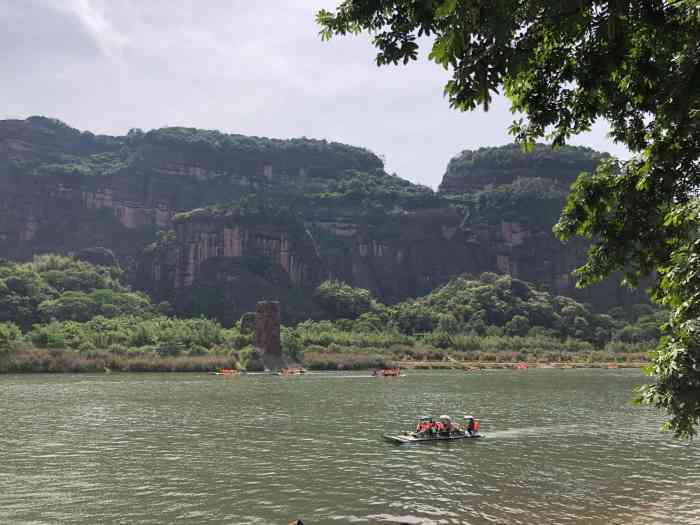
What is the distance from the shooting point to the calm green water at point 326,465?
1838 cm

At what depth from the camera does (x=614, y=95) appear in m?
12.3

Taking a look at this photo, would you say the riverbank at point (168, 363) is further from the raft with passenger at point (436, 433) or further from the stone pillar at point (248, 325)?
the raft with passenger at point (436, 433)

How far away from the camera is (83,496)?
19.7m

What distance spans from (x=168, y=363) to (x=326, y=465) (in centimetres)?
6979

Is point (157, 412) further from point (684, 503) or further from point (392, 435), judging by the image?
point (684, 503)

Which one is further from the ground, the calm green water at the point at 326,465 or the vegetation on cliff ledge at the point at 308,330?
the vegetation on cliff ledge at the point at 308,330

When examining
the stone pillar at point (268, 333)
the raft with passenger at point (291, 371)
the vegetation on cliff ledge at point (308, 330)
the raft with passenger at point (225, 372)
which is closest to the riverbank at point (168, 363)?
the vegetation on cliff ledge at point (308, 330)

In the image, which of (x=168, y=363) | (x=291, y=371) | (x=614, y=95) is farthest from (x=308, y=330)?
(x=614, y=95)

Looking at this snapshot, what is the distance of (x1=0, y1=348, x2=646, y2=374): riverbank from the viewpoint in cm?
Answer: 8100

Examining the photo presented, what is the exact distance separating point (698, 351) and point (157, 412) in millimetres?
38421

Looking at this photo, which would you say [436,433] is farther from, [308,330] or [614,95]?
[308,330]

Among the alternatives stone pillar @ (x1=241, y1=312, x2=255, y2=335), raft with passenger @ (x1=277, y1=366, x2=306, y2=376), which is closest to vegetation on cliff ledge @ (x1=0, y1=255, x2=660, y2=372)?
stone pillar @ (x1=241, y1=312, x2=255, y2=335)

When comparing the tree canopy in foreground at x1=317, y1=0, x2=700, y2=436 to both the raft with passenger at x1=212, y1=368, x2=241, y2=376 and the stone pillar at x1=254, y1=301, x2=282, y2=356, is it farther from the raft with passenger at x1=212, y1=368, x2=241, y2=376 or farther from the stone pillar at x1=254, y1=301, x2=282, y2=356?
the stone pillar at x1=254, y1=301, x2=282, y2=356

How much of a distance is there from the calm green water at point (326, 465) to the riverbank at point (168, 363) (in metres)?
38.1
